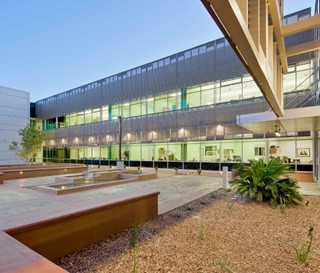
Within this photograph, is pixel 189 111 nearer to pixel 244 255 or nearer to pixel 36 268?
pixel 244 255

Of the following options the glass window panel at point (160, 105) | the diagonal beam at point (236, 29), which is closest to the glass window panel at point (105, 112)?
the glass window panel at point (160, 105)

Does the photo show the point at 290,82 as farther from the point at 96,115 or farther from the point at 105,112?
the point at 96,115

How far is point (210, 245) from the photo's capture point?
4.79 m

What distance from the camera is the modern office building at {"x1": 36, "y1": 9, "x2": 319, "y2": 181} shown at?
703 inches

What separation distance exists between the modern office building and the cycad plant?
141 inches

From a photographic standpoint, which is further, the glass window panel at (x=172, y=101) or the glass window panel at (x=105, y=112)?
the glass window panel at (x=105, y=112)

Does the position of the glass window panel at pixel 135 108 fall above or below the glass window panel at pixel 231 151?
above

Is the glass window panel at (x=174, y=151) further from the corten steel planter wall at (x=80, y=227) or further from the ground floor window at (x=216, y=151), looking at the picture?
the corten steel planter wall at (x=80, y=227)

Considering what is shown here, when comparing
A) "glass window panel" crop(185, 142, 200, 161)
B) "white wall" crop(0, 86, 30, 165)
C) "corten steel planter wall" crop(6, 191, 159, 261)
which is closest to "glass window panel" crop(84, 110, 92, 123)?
"white wall" crop(0, 86, 30, 165)

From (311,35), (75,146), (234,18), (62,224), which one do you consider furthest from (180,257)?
(75,146)

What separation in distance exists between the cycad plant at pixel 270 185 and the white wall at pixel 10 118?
3377cm

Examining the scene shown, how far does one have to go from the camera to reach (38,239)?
13.0 feet

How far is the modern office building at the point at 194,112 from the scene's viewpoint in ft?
58.6

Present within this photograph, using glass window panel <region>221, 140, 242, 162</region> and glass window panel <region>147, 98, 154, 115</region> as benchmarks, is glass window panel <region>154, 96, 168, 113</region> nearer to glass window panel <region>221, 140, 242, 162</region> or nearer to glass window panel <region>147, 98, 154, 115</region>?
glass window panel <region>147, 98, 154, 115</region>
